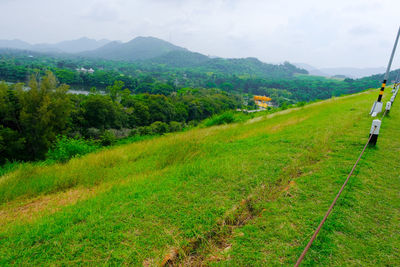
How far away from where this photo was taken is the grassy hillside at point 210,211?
2.10m

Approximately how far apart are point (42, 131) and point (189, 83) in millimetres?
82387

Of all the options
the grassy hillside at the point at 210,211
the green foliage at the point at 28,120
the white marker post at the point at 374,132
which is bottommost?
the green foliage at the point at 28,120

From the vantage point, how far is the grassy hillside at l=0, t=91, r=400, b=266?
210 cm

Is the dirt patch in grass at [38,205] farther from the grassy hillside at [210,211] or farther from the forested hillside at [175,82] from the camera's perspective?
the forested hillside at [175,82]

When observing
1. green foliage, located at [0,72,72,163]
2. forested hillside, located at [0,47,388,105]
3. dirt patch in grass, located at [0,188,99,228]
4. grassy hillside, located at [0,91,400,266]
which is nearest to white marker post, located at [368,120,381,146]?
grassy hillside, located at [0,91,400,266]

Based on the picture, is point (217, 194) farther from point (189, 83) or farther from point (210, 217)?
point (189, 83)

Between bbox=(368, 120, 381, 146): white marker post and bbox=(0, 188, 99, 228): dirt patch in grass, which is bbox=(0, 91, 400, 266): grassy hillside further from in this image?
bbox=(368, 120, 381, 146): white marker post

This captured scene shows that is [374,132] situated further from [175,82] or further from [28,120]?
[175,82]

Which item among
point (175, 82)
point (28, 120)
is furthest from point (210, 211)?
point (175, 82)

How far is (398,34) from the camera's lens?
6.81 meters

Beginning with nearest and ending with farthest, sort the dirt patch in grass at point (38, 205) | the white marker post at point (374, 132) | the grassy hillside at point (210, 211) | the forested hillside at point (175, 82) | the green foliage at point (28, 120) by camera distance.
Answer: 1. the grassy hillside at point (210, 211)
2. the dirt patch in grass at point (38, 205)
3. the white marker post at point (374, 132)
4. the green foliage at point (28, 120)
5. the forested hillside at point (175, 82)

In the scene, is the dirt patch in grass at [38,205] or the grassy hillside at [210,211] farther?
the dirt patch in grass at [38,205]

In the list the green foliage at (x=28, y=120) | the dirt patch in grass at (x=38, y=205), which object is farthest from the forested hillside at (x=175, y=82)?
the dirt patch in grass at (x=38, y=205)

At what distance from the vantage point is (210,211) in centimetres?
273
